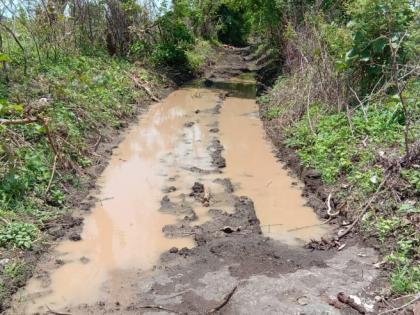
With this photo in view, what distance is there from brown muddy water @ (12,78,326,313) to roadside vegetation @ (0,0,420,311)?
34cm

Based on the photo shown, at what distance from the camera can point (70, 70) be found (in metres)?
10.8

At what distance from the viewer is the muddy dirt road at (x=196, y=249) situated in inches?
169

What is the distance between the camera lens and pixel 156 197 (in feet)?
22.1

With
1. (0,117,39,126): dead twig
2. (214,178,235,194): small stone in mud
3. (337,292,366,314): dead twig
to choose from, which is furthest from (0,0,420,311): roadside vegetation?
(214,178,235,194): small stone in mud

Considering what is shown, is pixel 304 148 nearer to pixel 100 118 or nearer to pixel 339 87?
pixel 339 87

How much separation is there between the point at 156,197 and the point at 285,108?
4517 millimetres

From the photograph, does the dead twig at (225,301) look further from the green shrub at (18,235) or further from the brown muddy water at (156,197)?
the green shrub at (18,235)

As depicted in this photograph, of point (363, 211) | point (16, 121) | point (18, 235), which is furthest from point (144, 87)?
point (363, 211)

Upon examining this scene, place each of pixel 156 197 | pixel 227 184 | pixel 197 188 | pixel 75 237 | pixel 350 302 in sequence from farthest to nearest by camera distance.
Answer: pixel 227 184 → pixel 197 188 → pixel 156 197 → pixel 75 237 → pixel 350 302

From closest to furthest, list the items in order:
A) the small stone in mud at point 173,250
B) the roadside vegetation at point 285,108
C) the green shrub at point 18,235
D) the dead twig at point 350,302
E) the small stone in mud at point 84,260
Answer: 1. the dead twig at point 350,302
2. the green shrub at point 18,235
3. the small stone in mud at point 84,260
4. the small stone in mud at point 173,250
5. the roadside vegetation at point 285,108

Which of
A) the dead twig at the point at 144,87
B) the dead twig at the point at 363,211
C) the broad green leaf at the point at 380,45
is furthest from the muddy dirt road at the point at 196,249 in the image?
the dead twig at the point at 144,87

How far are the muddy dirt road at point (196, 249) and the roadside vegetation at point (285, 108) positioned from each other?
374 millimetres

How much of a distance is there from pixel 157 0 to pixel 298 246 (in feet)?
43.4

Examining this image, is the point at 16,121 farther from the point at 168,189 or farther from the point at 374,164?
the point at 374,164
